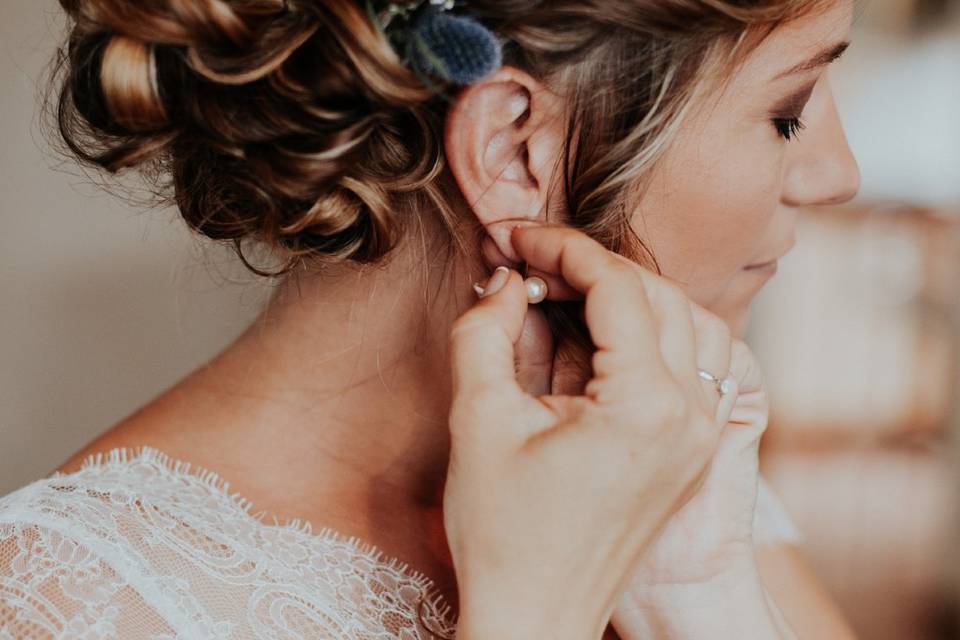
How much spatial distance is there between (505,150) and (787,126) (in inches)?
10.5

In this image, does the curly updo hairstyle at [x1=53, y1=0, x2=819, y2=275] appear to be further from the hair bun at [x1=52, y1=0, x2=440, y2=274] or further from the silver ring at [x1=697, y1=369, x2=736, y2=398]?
the silver ring at [x1=697, y1=369, x2=736, y2=398]

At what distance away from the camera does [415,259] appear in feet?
3.06

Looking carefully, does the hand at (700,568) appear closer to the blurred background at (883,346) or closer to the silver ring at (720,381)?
the silver ring at (720,381)

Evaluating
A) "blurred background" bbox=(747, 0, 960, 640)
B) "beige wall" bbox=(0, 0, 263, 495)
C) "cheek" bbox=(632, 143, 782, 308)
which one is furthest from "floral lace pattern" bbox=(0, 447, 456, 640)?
"blurred background" bbox=(747, 0, 960, 640)

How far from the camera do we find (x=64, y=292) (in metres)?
1.66

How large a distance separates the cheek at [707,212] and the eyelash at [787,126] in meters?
0.02

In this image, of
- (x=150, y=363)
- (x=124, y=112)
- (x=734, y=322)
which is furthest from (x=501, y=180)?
(x=150, y=363)

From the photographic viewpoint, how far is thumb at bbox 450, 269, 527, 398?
75 cm

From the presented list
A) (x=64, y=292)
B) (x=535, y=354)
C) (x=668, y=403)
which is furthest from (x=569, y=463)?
(x=64, y=292)

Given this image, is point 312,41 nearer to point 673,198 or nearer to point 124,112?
point 124,112

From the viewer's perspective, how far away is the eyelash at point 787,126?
0.88 meters

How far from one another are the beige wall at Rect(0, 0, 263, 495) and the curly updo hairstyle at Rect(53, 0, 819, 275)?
774 millimetres

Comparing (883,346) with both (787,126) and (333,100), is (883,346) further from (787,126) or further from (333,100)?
(333,100)

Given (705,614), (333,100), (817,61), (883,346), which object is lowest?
(883,346)
